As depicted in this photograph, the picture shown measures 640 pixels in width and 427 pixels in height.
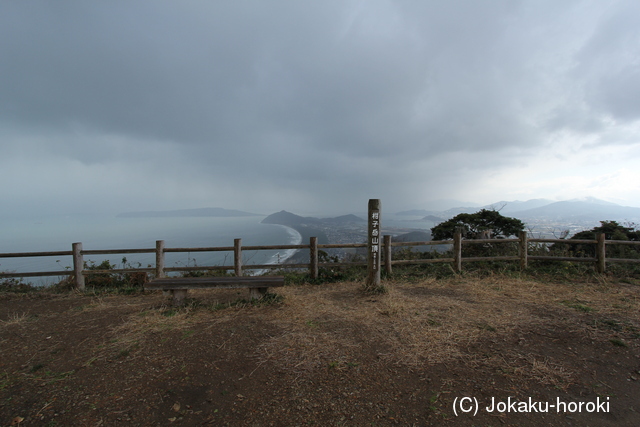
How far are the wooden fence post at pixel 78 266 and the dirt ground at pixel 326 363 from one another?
148 centimetres

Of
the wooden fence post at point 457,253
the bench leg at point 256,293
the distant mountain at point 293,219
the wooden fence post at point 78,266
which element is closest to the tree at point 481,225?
the wooden fence post at point 457,253

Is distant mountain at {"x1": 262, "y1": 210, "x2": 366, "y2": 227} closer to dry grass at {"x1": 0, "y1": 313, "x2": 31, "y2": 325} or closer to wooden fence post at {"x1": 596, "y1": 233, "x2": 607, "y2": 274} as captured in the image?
wooden fence post at {"x1": 596, "y1": 233, "x2": 607, "y2": 274}

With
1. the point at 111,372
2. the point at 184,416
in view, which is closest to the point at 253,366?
the point at 184,416

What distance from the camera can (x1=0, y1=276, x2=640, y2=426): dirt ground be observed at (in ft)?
7.85

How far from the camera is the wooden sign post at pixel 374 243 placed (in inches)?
240

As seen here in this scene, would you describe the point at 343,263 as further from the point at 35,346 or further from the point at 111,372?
the point at 35,346

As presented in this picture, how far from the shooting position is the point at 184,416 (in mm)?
2348

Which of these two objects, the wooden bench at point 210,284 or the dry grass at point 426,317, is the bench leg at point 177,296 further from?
the dry grass at point 426,317

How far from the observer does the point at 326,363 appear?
3.12 meters

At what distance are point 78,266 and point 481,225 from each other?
13821 mm

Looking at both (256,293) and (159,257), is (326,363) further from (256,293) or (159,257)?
(159,257)

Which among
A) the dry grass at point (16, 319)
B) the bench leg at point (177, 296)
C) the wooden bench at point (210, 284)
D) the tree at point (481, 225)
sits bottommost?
the dry grass at point (16, 319)

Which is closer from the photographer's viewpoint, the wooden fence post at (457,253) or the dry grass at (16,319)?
the dry grass at (16,319)

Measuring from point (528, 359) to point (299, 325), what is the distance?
9.68 ft
